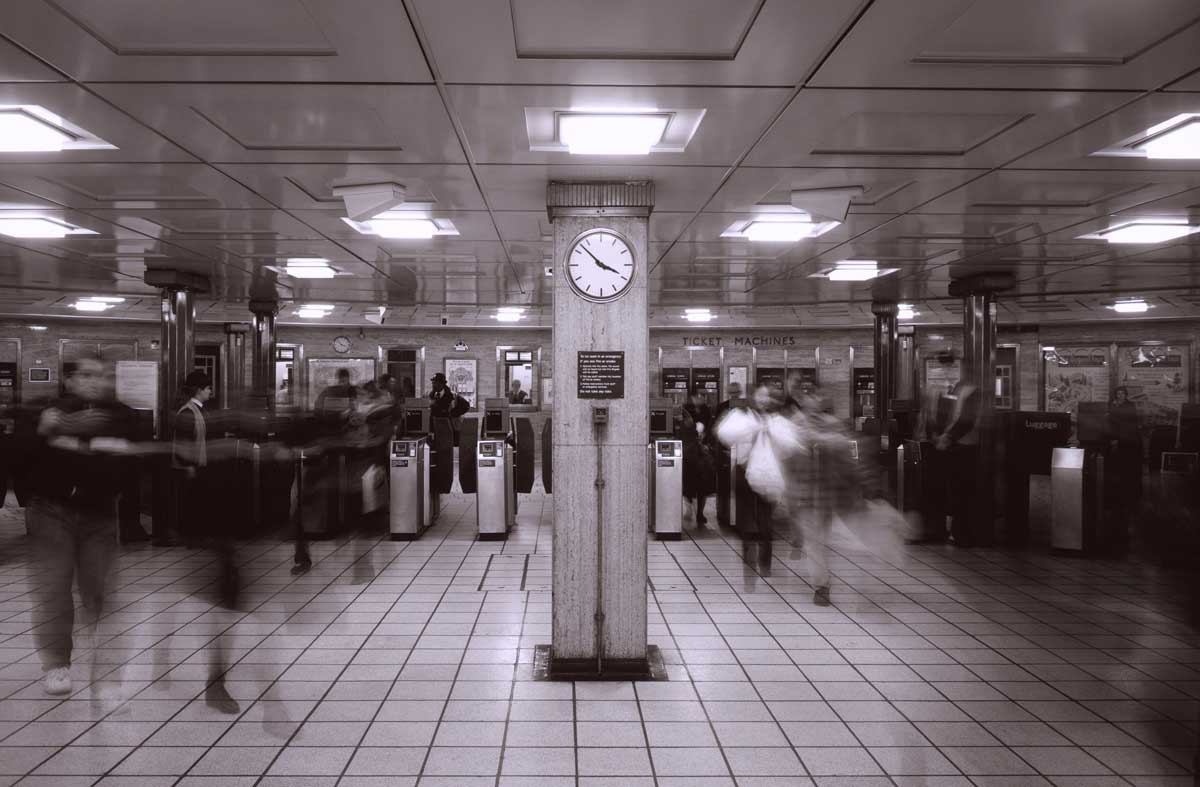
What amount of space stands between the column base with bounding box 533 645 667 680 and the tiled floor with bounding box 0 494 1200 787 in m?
0.11

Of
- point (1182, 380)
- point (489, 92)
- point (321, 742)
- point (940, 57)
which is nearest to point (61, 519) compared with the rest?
point (321, 742)

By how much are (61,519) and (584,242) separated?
3083 millimetres

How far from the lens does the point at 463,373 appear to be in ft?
52.3

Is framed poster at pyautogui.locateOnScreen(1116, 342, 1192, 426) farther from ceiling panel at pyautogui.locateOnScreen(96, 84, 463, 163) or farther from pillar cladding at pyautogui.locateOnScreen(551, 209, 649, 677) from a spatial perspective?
ceiling panel at pyautogui.locateOnScreen(96, 84, 463, 163)

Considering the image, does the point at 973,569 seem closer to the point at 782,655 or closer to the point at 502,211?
the point at 782,655

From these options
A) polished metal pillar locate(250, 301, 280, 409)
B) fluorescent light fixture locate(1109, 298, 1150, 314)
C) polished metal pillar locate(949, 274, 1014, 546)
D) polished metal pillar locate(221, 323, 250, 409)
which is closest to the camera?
polished metal pillar locate(949, 274, 1014, 546)

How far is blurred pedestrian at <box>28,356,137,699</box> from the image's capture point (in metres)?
3.45

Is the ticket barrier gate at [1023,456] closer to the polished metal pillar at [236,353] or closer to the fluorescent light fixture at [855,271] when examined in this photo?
the fluorescent light fixture at [855,271]

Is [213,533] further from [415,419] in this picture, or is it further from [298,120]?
[415,419]

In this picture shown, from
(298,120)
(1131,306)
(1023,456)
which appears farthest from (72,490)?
(1131,306)

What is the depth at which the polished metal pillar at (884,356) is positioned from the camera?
1149cm

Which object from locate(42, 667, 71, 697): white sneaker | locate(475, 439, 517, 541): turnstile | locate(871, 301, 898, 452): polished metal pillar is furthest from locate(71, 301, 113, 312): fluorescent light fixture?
locate(871, 301, 898, 452): polished metal pillar

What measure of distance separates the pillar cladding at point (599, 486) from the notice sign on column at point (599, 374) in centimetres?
3

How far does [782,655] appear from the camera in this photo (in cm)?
424
